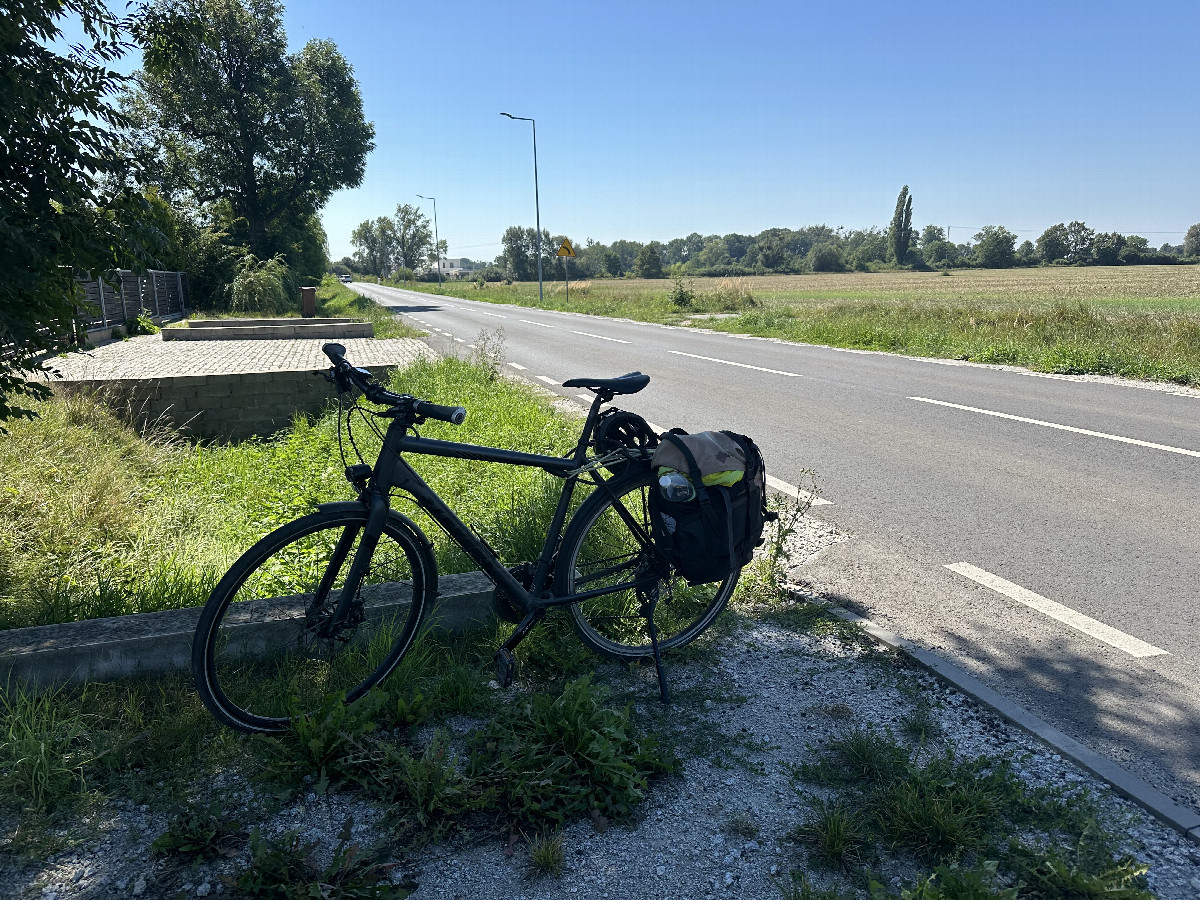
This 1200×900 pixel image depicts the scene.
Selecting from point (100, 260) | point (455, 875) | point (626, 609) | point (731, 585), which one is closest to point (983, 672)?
point (731, 585)

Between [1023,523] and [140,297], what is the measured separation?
22375 millimetres

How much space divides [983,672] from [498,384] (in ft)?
27.0

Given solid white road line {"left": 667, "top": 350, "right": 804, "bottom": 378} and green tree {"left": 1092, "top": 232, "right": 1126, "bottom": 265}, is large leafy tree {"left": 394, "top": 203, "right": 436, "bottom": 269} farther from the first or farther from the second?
solid white road line {"left": 667, "top": 350, "right": 804, "bottom": 378}

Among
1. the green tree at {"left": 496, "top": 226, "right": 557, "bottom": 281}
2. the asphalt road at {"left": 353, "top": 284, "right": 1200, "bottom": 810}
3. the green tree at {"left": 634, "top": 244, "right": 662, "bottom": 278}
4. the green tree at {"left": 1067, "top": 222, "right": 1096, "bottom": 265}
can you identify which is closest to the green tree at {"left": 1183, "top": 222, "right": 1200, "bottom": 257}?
the green tree at {"left": 1067, "top": 222, "right": 1096, "bottom": 265}

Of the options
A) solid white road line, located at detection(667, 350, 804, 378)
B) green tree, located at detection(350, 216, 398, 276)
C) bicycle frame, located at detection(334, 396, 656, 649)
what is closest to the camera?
bicycle frame, located at detection(334, 396, 656, 649)

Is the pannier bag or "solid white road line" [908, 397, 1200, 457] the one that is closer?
the pannier bag

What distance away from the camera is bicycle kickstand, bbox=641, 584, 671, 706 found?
3207 millimetres

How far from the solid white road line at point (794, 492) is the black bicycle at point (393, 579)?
2.57 meters

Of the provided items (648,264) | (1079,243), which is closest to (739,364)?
(648,264)

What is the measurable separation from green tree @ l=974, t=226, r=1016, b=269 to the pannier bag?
121218 millimetres

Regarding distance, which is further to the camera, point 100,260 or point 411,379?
point 411,379

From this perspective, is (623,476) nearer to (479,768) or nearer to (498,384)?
(479,768)

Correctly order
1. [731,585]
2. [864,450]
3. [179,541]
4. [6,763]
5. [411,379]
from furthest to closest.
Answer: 1. [411,379]
2. [864,450]
3. [179,541]
4. [731,585]
5. [6,763]

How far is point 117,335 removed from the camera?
16.6ft
